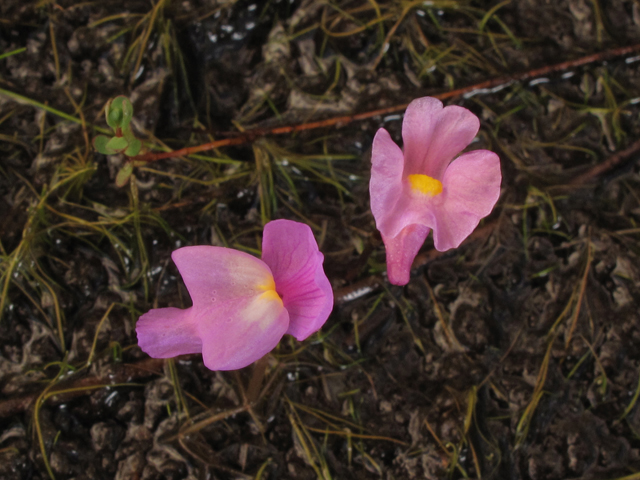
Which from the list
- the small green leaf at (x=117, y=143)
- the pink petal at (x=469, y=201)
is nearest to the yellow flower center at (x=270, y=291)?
the pink petal at (x=469, y=201)

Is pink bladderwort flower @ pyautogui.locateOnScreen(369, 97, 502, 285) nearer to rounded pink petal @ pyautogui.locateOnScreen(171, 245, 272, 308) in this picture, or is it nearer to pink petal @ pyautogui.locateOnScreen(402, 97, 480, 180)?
pink petal @ pyautogui.locateOnScreen(402, 97, 480, 180)

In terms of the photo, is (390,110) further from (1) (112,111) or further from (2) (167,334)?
(2) (167,334)

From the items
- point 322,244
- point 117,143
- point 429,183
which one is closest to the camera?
point 429,183

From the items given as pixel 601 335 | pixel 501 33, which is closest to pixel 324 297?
pixel 601 335

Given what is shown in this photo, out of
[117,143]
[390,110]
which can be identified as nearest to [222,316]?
[117,143]

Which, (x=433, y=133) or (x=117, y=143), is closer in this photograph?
(x=433, y=133)

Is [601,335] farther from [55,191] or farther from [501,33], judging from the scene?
[55,191]

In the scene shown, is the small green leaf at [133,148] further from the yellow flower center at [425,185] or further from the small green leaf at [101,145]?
the yellow flower center at [425,185]
